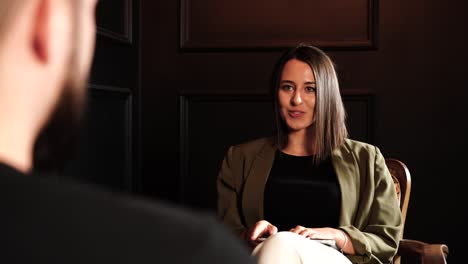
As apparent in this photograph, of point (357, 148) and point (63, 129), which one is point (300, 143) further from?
point (63, 129)

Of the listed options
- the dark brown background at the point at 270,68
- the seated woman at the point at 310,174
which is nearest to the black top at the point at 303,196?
the seated woman at the point at 310,174

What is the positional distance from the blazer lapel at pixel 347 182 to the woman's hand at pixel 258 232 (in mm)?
310

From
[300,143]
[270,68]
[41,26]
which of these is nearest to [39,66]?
[41,26]

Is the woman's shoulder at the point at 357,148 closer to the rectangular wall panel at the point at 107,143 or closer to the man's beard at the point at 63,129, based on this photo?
the rectangular wall panel at the point at 107,143

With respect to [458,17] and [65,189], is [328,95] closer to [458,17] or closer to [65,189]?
[458,17]

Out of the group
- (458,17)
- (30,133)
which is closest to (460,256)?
(458,17)

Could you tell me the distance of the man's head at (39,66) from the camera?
43 cm

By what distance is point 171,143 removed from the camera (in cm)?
311

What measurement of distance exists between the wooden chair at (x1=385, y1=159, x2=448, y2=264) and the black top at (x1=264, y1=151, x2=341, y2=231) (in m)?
0.24

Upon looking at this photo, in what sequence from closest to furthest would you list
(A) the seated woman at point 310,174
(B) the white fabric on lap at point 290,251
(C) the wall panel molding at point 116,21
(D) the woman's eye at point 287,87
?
(B) the white fabric on lap at point 290,251
(A) the seated woman at point 310,174
(D) the woman's eye at point 287,87
(C) the wall panel molding at point 116,21

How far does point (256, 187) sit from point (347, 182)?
1.00 feet

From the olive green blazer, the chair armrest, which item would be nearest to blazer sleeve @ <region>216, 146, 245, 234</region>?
the olive green blazer

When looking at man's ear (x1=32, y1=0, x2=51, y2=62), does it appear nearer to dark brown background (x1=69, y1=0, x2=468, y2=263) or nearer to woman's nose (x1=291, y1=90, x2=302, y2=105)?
woman's nose (x1=291, y1=90, x2=302, y2=105)

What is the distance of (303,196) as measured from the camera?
2.43 meters
